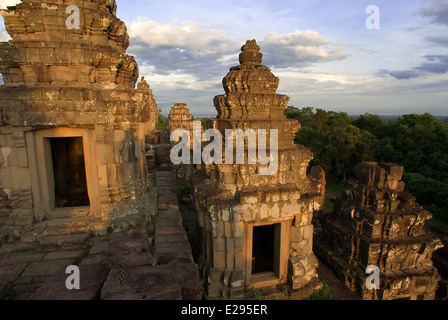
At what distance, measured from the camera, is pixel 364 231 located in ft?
24.1

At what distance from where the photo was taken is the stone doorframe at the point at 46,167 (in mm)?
5027

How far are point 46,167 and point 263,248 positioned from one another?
5344 millimetres

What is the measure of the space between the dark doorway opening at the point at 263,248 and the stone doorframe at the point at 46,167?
12.8 feet

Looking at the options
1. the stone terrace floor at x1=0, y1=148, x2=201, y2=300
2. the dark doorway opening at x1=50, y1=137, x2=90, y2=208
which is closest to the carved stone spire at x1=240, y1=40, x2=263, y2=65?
the stone terrace floor at x1=0, y1=148, x2=201, y2=300

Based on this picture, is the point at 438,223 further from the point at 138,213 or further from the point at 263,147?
the point at 138,213

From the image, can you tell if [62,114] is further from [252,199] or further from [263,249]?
[263,249]

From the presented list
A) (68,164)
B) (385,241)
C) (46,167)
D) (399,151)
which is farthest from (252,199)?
(399,151)

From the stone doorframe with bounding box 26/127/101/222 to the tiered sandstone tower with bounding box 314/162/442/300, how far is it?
634 cm

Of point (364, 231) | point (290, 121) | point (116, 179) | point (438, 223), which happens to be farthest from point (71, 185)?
point (438, 223)

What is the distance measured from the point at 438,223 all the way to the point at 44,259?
1814 cm

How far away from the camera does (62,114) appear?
4914 millimetres

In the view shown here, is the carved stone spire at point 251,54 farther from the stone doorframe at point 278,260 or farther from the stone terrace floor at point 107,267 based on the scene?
the stone terrace floor at point 107,267
